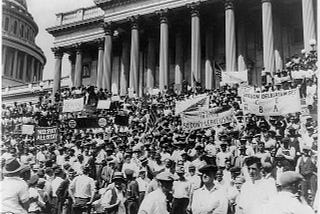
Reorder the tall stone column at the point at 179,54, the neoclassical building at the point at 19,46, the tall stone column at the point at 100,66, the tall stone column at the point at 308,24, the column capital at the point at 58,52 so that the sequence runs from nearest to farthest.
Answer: the tall stone column at the point at 308,24, the tall stone column at the point at 179,54, the tall stone column at the point at 100,66, the column capital at the point at 58,52, the neoclassical building at the point at 19,46

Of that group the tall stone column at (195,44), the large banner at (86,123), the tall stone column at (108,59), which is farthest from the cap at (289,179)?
the tall stone column at (108,59)

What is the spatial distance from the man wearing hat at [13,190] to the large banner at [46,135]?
13359 millimetres

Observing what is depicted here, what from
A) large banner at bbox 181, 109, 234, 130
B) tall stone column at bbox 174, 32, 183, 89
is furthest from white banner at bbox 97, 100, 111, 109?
tall stone column at bbox 174, 32, 183, 89

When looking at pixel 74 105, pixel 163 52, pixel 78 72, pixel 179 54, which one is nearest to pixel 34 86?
pixel 78 72

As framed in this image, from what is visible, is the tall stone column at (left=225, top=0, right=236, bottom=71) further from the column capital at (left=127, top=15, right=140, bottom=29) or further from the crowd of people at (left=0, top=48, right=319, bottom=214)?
the column capital at (left=127, top=15, right=140, bottom=29)

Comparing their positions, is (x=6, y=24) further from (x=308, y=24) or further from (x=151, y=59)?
(x=308, y=24)

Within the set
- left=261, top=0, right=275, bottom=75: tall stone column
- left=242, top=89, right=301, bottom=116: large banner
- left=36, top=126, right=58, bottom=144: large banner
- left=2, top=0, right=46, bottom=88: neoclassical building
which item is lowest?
left=36, top=126, right=58, bottom=144: large banner

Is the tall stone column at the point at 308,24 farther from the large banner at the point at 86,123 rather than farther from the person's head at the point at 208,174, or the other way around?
the person's head at the point at 208,174

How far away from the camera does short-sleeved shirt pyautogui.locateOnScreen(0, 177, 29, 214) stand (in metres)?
6.74

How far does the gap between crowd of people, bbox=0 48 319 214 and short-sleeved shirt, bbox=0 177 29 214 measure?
0.6 inches

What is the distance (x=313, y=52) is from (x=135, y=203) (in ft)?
48.8

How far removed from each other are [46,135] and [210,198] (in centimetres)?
1431

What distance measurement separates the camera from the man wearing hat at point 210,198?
7.47 m

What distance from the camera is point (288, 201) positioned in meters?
5.28
